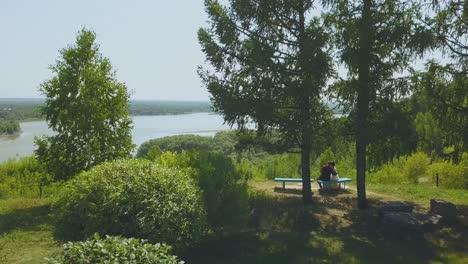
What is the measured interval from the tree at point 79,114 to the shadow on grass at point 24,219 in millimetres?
1496

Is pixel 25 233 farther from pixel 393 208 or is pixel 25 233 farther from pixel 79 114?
pixel 393 208

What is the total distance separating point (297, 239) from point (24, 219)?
25.3 ft

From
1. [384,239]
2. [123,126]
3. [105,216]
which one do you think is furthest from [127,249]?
[123,126]

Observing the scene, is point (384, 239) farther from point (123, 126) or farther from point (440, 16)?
point (123, 126)

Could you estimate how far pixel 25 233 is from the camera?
11102 millimetres

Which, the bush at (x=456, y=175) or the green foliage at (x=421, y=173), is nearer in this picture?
the bush at (x=456, y=175)

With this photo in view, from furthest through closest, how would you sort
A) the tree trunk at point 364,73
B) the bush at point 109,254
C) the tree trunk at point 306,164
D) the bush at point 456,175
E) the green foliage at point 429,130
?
the green foliage at point 429,130 < the bush at point 456,175 < the tree trunk at point 306,164 < the tree trunk at point 364,73 < the bush at point 109,254

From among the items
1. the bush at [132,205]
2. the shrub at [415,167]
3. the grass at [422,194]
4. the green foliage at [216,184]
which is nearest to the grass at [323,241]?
the green foliage at [216,184]

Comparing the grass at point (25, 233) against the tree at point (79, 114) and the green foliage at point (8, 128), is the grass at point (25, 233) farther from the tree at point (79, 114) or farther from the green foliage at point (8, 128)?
the green foliage at point (8, 128)

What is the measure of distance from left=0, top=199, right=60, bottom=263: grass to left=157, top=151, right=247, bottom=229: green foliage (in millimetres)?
3115

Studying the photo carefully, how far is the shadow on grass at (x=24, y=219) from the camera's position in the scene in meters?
11.6

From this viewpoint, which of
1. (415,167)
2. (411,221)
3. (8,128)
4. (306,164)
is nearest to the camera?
(411,221)

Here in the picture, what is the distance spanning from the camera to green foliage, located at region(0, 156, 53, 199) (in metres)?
19.2

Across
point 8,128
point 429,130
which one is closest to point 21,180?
point 429,130
